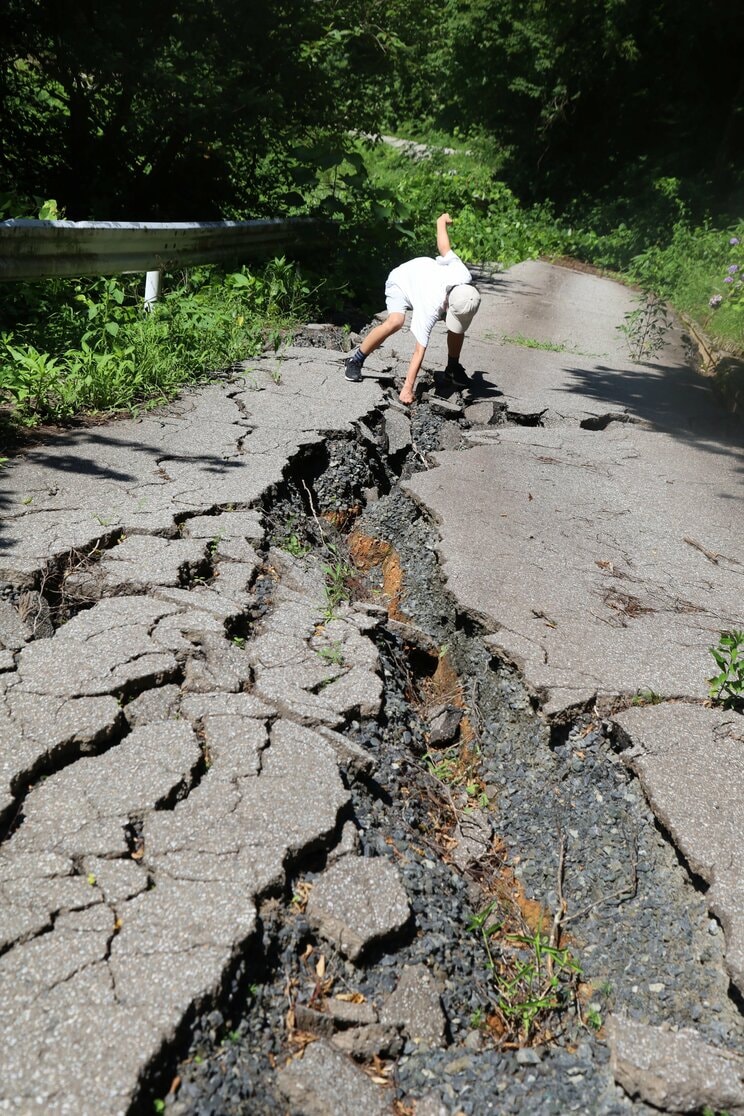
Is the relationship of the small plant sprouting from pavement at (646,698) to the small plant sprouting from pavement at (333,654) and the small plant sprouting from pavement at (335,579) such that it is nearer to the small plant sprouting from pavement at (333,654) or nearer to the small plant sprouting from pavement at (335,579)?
the small plant sprouting from pavement at (333,654)

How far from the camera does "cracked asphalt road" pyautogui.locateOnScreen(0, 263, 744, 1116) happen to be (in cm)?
196

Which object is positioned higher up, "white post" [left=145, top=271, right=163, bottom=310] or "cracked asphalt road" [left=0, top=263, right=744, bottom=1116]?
"white post" [left=145, top=271, right=163, bottom=310]

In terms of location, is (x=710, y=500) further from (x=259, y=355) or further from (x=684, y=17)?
(x=684, y=17)

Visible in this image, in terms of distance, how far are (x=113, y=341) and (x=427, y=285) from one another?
2.24 m

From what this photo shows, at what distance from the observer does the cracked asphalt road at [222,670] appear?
1.96 meters

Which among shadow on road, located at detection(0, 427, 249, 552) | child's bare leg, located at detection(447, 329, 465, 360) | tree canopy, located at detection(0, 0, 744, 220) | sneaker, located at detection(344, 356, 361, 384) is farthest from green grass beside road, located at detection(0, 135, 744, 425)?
child's bare leg, located at detection(447, 329, 465, 360)

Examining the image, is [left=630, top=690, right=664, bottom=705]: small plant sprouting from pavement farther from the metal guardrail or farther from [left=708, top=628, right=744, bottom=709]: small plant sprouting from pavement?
the metal guardrail

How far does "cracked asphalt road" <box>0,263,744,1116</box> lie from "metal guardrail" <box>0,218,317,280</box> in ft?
4.00

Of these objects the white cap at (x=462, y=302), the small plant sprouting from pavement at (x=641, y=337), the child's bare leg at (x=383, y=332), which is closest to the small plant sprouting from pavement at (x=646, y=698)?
the child's bare leg at (x=383, y=332)

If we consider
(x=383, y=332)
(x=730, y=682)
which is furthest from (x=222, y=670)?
(x=383, y=332)

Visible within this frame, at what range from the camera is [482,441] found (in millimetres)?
6340

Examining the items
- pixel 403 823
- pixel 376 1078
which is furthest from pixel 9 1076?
pixel 403 823

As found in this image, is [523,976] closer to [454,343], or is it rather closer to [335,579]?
[335,579]

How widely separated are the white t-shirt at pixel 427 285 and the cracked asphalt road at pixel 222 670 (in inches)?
30.2
